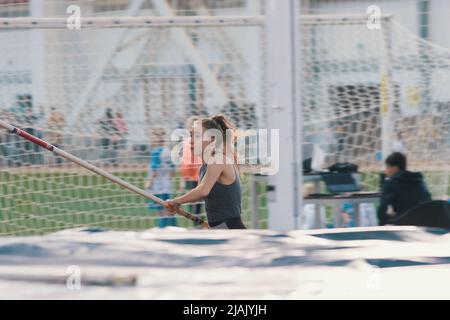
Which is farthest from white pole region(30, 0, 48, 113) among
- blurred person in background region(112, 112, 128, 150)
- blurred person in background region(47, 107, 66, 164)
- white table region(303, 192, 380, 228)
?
white table region(303, 192, 380, 228)

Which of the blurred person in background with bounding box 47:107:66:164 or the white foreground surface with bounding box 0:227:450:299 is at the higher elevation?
the blurred person in background with bounding box 47:107:66:164

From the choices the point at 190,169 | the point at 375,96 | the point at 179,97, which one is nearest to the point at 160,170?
the point at 190,169

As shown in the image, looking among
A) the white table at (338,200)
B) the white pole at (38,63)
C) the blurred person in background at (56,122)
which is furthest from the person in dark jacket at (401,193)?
the white pole at (38,63)

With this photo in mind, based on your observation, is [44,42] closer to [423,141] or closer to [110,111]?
[110,111]

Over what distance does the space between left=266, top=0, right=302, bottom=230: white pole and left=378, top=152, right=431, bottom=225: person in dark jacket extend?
1516mm

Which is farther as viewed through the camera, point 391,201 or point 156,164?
point 156,164

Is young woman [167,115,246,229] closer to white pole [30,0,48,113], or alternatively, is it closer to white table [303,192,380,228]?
white table [303,192,380,228]

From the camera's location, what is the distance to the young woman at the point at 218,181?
16.4 ft

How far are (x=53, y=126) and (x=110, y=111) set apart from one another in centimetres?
55

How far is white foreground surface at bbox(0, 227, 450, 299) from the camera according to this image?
8.98 ft

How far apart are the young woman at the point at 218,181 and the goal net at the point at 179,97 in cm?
183

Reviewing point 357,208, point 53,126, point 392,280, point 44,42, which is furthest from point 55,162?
point 392,280

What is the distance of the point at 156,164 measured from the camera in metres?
7.30
